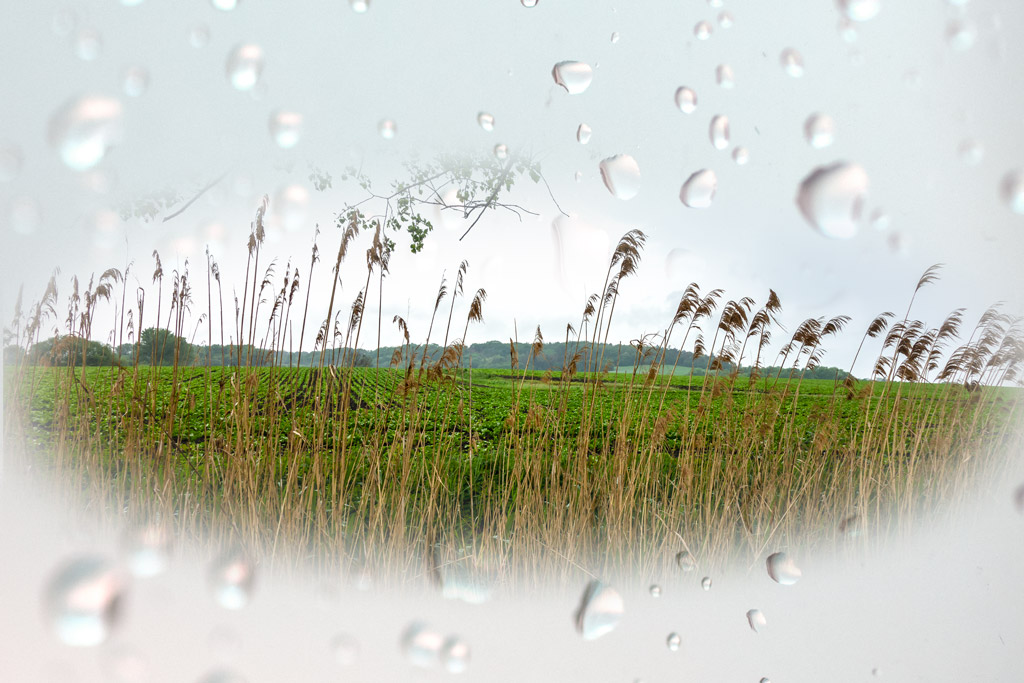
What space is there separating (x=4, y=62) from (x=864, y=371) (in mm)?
1579

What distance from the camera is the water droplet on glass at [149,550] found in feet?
2.75

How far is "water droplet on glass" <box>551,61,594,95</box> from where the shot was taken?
0.81 meters

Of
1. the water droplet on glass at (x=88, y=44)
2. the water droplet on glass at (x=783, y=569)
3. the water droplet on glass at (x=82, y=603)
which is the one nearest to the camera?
the water droplet on glass at (x=82, y=603)

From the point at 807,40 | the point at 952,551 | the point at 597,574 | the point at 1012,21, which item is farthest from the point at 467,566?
the point at 1012,21

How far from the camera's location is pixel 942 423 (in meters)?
0.95

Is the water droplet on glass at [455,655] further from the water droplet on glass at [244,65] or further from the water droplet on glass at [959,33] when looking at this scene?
the water droplet on glass at [959,33]

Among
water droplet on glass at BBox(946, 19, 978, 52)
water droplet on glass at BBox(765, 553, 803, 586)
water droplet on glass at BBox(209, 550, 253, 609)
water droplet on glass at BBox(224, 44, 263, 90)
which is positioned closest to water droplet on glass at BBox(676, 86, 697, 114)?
water droplet on glass at BBox(946, 19, 978, 52)

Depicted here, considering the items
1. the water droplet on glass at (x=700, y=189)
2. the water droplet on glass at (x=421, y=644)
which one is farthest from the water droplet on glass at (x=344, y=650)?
the water droplet on glass at (x=700, y=189)

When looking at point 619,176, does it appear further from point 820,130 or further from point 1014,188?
point 1014,188

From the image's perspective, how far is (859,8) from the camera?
0.81 m

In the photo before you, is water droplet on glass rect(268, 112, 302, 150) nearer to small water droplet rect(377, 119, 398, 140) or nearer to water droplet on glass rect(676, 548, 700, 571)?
small water droplet rect(377, 119, 398, 140)

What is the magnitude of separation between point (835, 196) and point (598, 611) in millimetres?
771

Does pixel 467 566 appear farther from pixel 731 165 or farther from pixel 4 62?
pixel 4 62

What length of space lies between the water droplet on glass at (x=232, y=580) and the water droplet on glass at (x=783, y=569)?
3.04 feet
